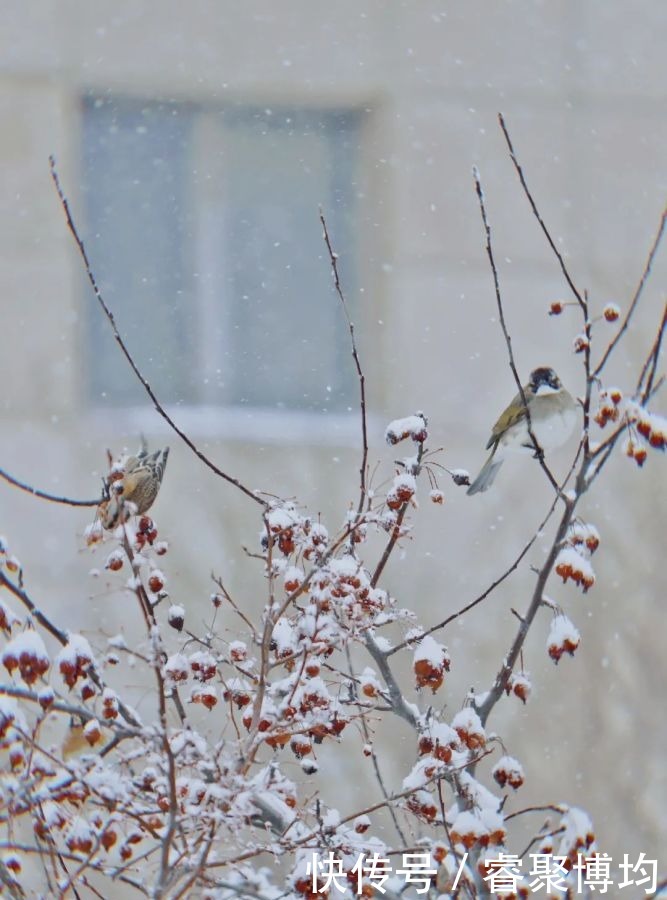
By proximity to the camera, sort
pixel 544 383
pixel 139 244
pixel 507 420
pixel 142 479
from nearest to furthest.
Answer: pixel 142 479
pixel 507 420
pixel 544 383
pixel 139 244

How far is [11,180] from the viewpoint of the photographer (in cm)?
327

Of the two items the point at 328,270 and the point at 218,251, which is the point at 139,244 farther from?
the point at 328,270

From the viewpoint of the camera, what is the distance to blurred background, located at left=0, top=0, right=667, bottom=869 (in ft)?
10.9

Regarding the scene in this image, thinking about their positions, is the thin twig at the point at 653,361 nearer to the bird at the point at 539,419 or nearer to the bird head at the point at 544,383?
the bird at the point at 539,419

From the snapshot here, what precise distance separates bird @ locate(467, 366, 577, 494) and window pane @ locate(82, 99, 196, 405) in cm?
123

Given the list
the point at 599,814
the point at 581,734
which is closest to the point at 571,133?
the point at 581,734

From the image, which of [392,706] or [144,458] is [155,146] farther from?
[392,706]

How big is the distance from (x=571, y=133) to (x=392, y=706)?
2367 mm

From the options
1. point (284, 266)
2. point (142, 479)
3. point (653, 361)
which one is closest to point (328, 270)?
point (284, 266)

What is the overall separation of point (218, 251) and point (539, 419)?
140cm

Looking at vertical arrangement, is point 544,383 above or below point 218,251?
below

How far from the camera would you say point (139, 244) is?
134 inches

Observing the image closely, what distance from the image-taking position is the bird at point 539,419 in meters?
2.25

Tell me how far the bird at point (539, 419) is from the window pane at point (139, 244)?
123 centimetres
